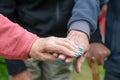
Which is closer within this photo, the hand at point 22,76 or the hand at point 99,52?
the hand at point 99,52

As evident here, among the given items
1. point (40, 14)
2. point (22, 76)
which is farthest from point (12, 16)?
point (22, 76)

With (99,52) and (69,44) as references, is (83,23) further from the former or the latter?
(99,52)

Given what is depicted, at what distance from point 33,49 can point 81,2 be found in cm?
48

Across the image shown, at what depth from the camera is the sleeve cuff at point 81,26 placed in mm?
1450

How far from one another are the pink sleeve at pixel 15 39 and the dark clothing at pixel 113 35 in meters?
0.63

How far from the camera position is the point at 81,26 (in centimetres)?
146

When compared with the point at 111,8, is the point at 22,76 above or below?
below

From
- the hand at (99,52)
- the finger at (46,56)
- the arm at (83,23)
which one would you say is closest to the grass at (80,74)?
the hand at (99,52)

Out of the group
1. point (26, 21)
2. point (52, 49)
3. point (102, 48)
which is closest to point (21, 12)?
point (26, 21)

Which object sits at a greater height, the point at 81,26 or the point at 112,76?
the point at 81,26

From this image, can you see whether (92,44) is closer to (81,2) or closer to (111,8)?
(111,8)

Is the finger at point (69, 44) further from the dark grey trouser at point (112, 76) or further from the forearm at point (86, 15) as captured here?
the dark grey trouser at point (112, 76)

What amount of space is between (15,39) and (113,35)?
682mm

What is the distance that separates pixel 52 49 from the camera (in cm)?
125
